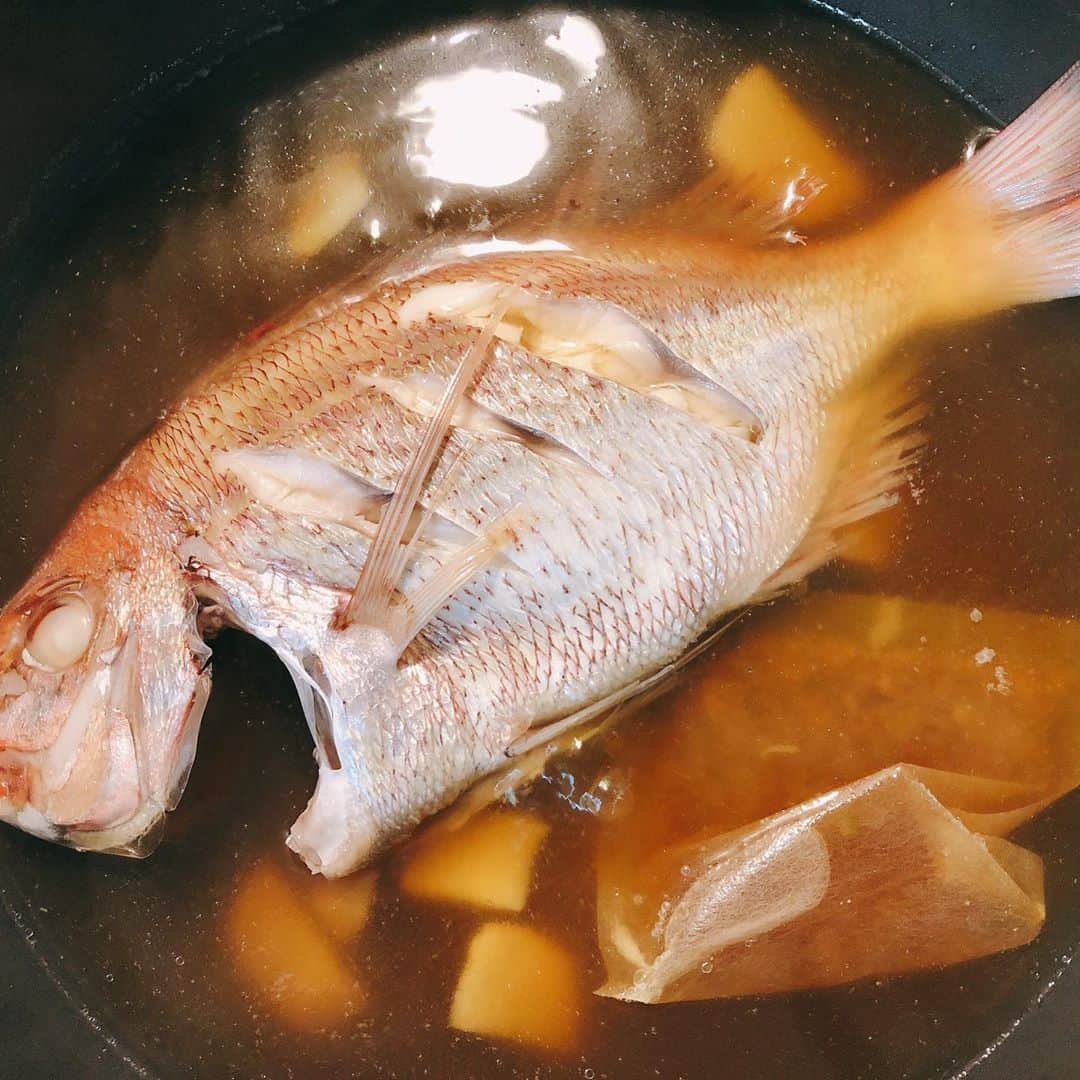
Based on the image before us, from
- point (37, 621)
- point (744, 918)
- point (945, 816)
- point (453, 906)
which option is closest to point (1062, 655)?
point (945, 816)

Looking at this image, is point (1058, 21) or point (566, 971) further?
point (1058, 21)

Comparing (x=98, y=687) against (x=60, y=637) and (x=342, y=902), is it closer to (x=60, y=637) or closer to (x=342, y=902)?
(x=60, y=637)

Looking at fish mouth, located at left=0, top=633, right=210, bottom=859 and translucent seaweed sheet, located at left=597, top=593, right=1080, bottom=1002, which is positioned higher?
fish mouth, located at left=0, top=633, right=210, bottom=859

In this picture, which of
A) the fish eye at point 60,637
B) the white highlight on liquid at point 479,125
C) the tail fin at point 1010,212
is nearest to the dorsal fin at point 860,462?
the tail fin at point 1010,212

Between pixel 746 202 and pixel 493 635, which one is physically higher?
pixel 746 202

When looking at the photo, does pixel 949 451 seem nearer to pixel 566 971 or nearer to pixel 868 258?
pixel 868 258

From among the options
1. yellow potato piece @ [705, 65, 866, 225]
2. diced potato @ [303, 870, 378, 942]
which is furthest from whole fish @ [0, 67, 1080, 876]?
yellow potato piece @ [705, 65, 866, 225]

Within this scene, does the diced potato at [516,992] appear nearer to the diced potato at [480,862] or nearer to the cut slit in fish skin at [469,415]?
the diced potato at [480,862]

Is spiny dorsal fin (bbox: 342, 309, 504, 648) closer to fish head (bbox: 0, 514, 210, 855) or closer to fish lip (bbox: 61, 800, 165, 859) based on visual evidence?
fish head (bbox: 0, 514, 210, 855)
